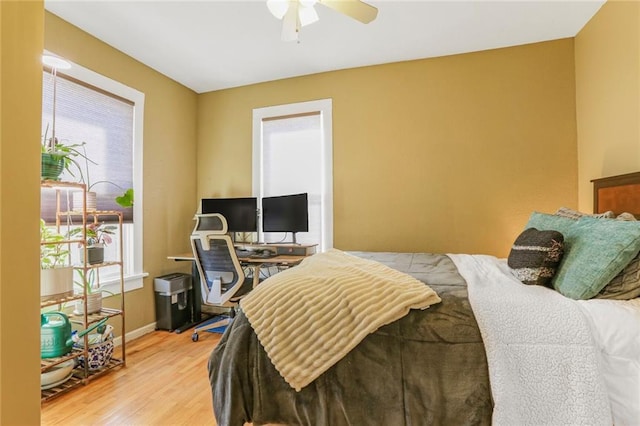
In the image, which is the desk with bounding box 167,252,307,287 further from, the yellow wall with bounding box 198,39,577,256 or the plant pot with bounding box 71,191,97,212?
the plant pot with bounding box 71,191,97,212

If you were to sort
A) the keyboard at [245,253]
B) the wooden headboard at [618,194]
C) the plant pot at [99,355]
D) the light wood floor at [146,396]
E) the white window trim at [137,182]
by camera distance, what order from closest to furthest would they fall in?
1. the light wood floor at [146,396]
2. the wooden headboard at [618,194]
3. the plant pot at [99,355]
4. the white window trim at [137,182]
5. the keyboard at [245,253]

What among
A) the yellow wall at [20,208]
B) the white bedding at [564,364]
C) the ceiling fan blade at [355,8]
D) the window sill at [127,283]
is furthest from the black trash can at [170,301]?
the white bedding at [564,364]

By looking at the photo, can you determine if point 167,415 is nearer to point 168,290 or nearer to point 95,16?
point 168,290

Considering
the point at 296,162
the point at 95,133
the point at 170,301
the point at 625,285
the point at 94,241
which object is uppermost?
the point at 95,133

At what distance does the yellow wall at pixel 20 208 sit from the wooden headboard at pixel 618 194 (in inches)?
107

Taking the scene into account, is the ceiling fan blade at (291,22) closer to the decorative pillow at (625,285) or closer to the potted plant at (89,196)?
the potted plant at (89,196)

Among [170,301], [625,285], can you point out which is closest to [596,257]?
[625,285]

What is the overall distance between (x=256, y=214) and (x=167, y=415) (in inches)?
75.2

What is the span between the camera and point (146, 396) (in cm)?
198

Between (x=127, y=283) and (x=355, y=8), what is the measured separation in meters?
2.85

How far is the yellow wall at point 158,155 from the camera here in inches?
105

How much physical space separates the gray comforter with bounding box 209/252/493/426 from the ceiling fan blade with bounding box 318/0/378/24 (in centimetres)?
161

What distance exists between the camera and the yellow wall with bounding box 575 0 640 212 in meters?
2.03

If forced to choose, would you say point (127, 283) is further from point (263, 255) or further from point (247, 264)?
point (263, 255)
